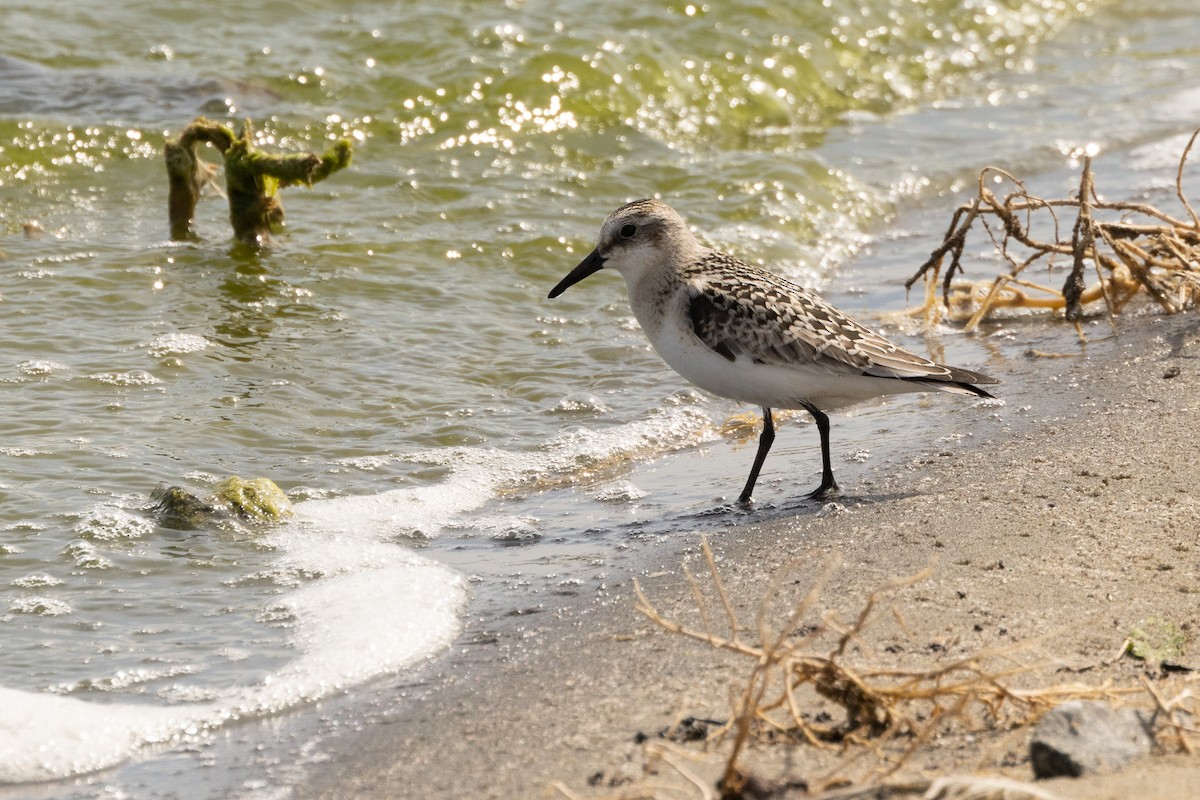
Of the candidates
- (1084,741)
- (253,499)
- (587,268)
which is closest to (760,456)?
(587,268)

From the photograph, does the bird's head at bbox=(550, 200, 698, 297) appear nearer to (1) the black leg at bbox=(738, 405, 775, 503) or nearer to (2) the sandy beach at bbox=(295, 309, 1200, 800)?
(1) the black leg at bbox=(738, 405, 775, 503)

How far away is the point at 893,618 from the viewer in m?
4.47

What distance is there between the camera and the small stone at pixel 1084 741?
324 centimetres

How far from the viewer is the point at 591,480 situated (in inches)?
268

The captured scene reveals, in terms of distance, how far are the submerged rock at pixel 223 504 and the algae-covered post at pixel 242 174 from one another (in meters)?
3.45

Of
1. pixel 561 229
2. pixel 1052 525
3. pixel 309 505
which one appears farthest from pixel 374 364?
pixel 1052 525

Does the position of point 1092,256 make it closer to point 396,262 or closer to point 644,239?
point 644,239

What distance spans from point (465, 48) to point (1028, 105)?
5.60m

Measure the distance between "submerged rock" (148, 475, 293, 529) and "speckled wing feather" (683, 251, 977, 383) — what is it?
1989mm

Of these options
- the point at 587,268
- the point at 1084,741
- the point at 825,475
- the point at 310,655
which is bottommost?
the point at 310,655

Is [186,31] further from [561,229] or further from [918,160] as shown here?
[918,160]

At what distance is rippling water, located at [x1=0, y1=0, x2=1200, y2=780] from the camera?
Result: 17.5 ft

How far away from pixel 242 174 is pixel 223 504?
12.9 feet

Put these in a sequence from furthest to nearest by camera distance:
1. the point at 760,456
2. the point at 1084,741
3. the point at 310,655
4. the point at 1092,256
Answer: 1. the point at 1092,256
2. the point at 760,456
3. the point at 310,655
4. the point at 1084,741
